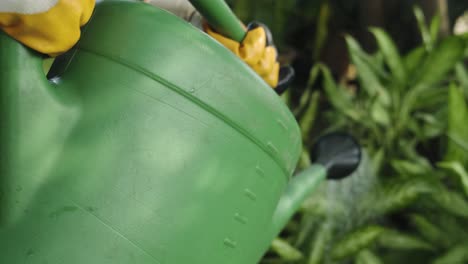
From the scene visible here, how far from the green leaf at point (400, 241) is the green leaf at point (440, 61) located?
0.49m

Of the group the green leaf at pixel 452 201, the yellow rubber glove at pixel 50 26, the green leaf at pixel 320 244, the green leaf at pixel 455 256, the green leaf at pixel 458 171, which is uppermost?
the yellow rubber glove at pixel 50 26

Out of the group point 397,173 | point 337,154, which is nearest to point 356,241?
point 397,173

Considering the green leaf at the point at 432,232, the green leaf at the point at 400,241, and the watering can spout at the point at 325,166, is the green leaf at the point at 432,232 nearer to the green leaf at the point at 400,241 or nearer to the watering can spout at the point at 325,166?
the green leaf at the point at 400,241

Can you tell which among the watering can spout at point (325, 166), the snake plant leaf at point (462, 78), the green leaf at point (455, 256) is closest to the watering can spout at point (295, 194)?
the watering can spout at point (325, 166)

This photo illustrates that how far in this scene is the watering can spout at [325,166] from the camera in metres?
0.64

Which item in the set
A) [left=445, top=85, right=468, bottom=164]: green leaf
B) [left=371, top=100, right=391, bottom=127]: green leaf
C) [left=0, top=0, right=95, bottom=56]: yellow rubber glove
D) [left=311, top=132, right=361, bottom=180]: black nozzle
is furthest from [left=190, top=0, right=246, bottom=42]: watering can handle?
[left=371, top=100, right=391, bottom=127]: green leaf

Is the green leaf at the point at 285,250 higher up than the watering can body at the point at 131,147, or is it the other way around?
the watering can body at the point at 131,147

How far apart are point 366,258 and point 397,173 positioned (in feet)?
1.18

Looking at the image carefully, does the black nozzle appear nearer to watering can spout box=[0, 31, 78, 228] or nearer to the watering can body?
the watering can body

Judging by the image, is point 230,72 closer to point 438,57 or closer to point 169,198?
point 169,198

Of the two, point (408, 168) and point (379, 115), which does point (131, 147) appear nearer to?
point (408, 168)

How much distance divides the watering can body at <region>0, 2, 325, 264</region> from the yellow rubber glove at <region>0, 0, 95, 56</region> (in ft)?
0.04

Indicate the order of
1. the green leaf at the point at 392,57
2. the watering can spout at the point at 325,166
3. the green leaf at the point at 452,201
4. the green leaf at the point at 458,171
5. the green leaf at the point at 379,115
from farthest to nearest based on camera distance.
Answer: the green leaf at the point at 392,57 < the green leaf at the point at 379,115 < the green leaf at the point at 452,201 < the green leaf at the point at 458,171 < the watering can spout at the point at 325,166

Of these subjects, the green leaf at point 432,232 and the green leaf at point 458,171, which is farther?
the green leaf at point 432,232
